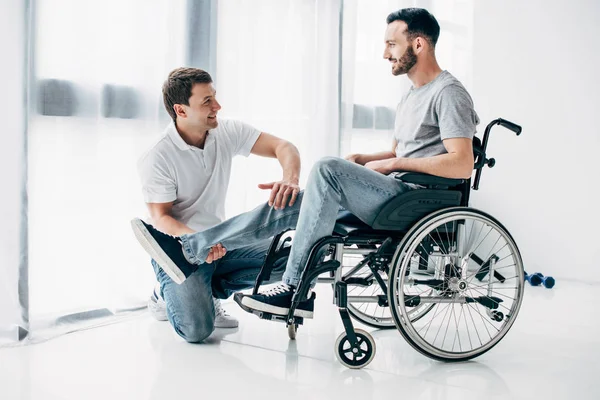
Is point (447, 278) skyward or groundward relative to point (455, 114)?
groundward

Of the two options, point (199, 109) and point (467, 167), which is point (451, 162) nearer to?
point (467, 167)

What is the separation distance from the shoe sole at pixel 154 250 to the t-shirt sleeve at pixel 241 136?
0.64m

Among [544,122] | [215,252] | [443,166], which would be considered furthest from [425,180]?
[544,122]

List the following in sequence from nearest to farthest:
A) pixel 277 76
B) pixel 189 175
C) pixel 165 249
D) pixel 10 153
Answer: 1. pixel 165 249
2. pixel 10 153
3. pixel 189 175
4. pixel 277 76

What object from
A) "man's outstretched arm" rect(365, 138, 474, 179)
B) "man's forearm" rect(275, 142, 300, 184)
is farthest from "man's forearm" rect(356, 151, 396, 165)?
"man's outstretched arm" rect(365, 138, 474, 179)

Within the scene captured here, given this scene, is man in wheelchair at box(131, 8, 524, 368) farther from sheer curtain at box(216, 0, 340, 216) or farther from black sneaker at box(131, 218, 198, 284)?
sheer curtain at box(216, 0, 340, 216)

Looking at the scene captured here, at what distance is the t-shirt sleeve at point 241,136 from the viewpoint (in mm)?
2572

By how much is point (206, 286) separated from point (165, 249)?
324 millimetres

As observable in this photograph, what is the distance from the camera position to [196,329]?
227 centimetres

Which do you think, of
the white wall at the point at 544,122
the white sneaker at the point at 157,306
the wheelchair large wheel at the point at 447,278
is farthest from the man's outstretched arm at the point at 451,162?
the white wall at the point at 544,122

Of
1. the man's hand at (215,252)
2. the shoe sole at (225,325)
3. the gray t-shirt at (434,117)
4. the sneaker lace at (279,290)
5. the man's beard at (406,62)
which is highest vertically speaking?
the man's beard at (406,62)

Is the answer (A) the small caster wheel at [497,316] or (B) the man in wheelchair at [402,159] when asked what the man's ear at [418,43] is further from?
(A) the small caster wheel at [497,316]

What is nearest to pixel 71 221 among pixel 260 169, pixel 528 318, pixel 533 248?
pixel 260 169

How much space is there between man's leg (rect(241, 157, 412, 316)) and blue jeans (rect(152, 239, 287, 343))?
0.32 metres
